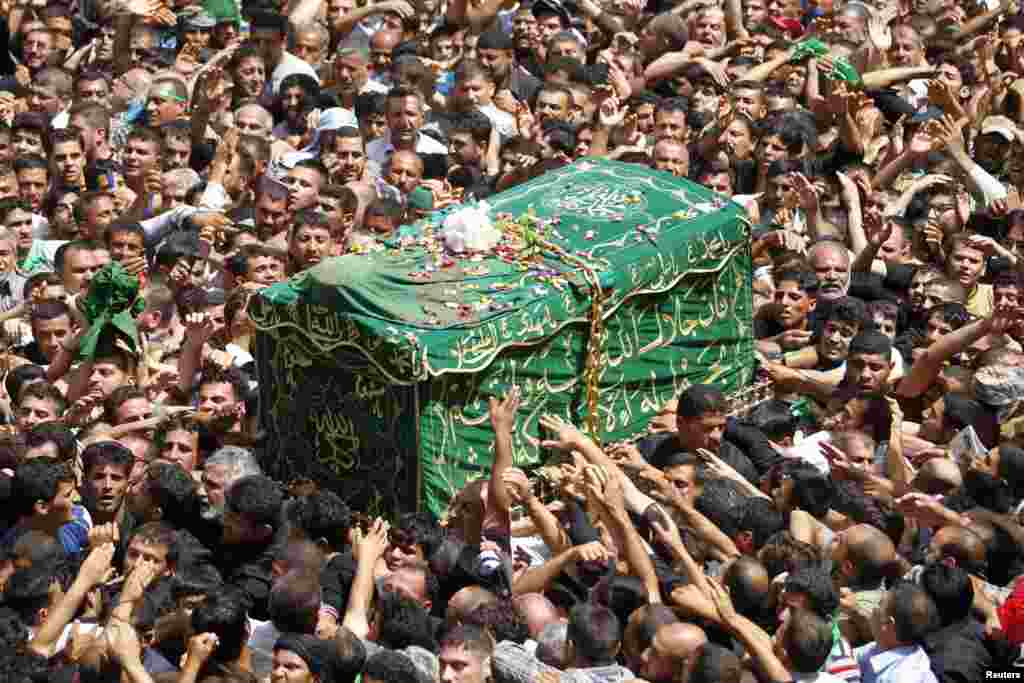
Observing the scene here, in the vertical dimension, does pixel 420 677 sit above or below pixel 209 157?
above

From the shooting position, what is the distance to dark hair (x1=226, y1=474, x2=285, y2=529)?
1063cm

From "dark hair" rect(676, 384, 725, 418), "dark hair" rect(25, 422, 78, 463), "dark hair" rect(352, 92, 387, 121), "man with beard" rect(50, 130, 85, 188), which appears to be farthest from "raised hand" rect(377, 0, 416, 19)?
"dark hair" rect(676, 384, 725, 418)

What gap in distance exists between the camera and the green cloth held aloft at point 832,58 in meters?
15.4

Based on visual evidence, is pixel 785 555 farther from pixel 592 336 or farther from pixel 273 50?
pixel 273 50

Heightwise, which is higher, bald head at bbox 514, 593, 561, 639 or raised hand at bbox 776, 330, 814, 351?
bald head at bbox 514, 593, 561, 639

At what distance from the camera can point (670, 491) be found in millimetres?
10656

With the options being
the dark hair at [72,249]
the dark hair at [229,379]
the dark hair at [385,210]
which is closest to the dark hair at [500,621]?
the dark hair at [229,379]

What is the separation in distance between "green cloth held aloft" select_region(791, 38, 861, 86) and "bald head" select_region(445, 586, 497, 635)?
642 cm

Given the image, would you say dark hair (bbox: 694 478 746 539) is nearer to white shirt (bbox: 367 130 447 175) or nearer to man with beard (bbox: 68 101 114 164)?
white shirt (bbox: 367 130 447 175)

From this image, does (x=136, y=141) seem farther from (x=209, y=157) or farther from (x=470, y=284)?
(x=470, y=284)

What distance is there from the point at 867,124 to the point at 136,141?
4408 mm

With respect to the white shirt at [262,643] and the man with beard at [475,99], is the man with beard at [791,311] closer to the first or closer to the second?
the man with beard at [475,99]

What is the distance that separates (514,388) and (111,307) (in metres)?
2.40

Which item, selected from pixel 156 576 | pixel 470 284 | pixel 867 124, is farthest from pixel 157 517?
pixel 867 124
